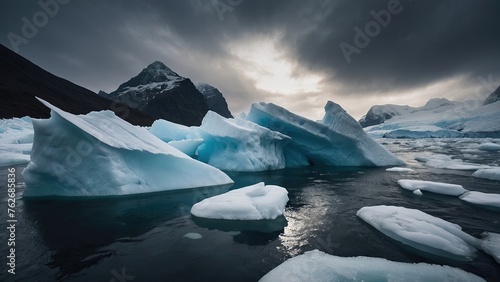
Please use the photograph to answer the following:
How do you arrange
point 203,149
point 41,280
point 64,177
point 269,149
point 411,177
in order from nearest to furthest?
1. point 41,280
2. point 64,177
3. point 411,177
4. point 269,149
5. point 203,149

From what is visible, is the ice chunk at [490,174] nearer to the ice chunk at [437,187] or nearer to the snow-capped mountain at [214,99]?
the ice chunk at [437,187]

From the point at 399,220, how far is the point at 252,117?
545 inches

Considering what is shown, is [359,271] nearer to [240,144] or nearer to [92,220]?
[92,220]

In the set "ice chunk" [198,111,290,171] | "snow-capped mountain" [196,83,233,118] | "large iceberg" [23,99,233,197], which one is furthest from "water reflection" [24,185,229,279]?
"snow-capped mountain" [196,83,233,118]

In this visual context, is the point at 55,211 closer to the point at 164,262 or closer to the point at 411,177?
the point at 164,262

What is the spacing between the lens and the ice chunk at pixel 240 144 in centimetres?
1331

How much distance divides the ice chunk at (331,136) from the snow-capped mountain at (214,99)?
135m

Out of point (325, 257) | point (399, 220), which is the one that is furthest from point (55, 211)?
point (399, 220)

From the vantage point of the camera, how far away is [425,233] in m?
3.85

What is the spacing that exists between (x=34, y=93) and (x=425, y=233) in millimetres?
61757

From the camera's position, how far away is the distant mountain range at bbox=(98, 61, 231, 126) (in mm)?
92500

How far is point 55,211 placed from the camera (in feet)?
17.9

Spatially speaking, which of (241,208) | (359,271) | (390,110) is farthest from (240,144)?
(390,110)

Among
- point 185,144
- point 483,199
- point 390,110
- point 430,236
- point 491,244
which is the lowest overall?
point 491,244
